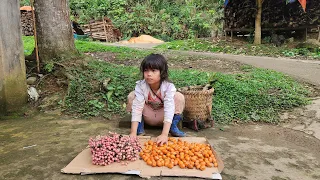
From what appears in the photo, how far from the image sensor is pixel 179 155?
2.60m

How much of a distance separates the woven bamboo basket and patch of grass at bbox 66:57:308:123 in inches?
17.2

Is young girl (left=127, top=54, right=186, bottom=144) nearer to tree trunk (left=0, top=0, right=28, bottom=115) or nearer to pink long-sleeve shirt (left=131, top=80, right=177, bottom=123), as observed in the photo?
pink long-sleeve shirt (left=131, top=80, right=177, bottom=123)

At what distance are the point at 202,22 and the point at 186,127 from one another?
1723cm

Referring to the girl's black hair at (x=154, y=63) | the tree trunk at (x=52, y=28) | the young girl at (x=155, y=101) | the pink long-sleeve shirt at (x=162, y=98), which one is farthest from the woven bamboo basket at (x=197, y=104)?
the tree trunk at (x=52, y=28)

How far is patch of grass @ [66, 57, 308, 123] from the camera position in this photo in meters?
4.32

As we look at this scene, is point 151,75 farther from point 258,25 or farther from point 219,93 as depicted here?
point 258,25

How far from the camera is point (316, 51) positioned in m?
9.83

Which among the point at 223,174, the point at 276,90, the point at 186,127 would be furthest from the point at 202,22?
the point at 223,174

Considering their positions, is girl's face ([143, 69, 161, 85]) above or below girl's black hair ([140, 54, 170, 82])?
below

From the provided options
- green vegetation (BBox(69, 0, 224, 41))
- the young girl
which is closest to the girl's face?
the young girl

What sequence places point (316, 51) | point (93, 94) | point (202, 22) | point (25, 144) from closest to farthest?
point (25, 144)
point (93, 94)
point (316, 51)
point (202, 22)

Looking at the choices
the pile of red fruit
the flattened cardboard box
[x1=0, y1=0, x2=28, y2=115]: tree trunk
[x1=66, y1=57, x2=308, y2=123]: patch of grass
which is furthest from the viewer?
[x1=66, y1=57, x2=308, y2=123]: patch of grass

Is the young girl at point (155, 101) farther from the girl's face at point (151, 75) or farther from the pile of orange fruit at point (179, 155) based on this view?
the pile of orange fruit at point (179, 155)

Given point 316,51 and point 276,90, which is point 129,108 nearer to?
point 276,90
